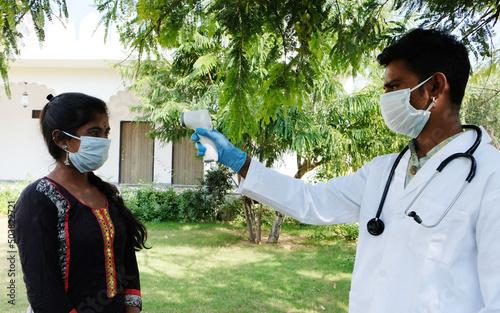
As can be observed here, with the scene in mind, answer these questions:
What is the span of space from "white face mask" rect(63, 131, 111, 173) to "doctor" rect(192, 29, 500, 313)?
517 millimetres

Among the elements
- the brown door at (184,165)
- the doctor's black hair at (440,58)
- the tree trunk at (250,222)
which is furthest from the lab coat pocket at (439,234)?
the brown door at (184,165)

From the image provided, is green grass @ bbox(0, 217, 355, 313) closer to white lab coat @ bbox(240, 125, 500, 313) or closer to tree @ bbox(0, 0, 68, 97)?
tree @ bbox(0, 0, 68, 97)

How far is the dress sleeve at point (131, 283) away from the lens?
2115mm

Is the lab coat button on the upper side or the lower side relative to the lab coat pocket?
lower

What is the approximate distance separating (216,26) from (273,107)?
2.25ft

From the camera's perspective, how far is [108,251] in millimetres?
1914

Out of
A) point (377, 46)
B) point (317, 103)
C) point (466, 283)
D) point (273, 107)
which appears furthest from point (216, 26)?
point (317, 103)

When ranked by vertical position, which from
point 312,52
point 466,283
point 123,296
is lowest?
point 123,296

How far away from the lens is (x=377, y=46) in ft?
10.0

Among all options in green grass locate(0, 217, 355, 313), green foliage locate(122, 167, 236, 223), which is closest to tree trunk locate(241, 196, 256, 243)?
green grass locate(0, 217, 355, 313)

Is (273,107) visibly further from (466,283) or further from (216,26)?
(466,283)

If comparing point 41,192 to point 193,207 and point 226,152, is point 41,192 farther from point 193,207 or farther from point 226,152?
point 193,207

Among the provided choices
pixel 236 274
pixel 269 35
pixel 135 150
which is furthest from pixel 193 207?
pixel 269 35

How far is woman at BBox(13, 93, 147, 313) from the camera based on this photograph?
173 centimetres
